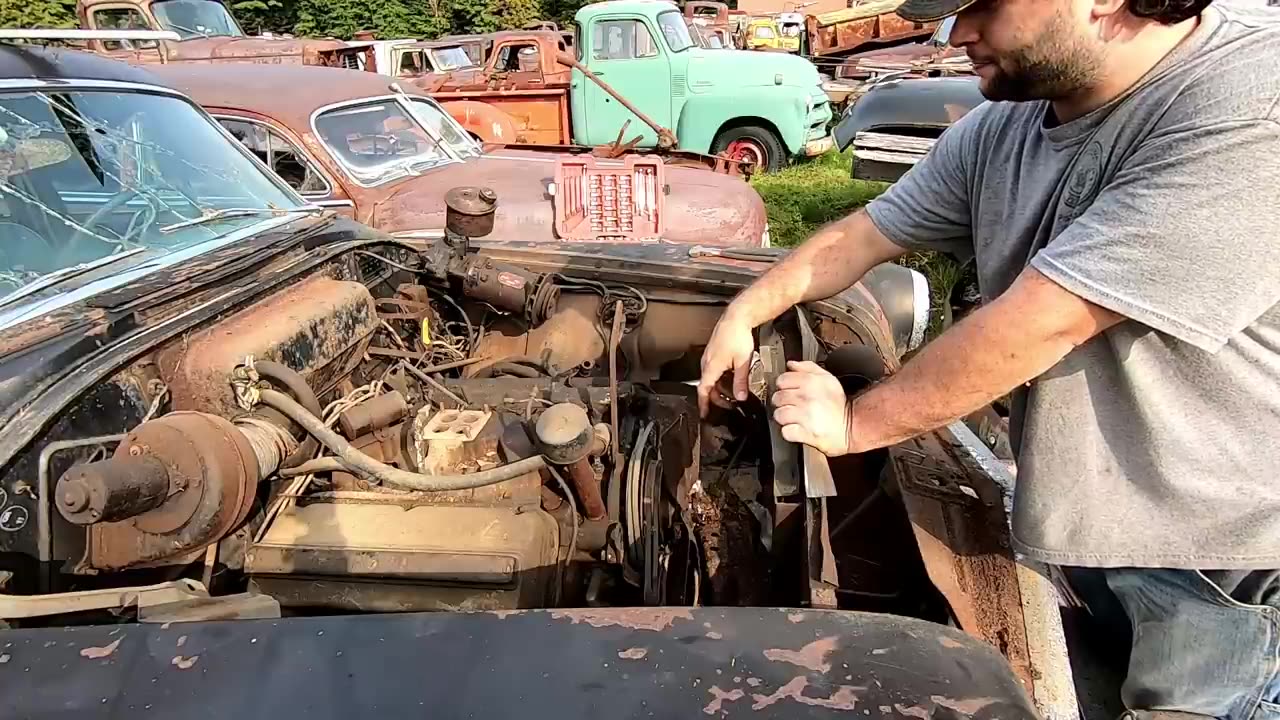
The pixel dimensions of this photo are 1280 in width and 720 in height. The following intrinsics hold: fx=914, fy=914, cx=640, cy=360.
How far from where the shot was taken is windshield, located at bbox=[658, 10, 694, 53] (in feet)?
33.5

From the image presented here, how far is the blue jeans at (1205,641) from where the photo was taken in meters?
1.47

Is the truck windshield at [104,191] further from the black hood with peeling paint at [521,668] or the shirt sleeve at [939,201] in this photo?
the shirt sleeve at [939,201]

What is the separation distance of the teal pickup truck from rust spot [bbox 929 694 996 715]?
8973 mm

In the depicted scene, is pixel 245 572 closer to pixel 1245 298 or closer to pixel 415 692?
pixel 415 692

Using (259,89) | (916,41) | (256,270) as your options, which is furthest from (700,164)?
(916,41)

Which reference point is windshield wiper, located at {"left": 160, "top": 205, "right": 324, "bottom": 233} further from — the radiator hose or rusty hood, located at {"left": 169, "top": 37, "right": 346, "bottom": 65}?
rusty hood, located at {"left": 169, "top": 37, "right": 346, "bottom": 65}

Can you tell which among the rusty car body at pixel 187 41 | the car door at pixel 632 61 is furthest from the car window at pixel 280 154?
the car door at pixel 632 61

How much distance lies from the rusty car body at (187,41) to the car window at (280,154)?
168 inches

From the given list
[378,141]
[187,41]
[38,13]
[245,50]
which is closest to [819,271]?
[378,141]

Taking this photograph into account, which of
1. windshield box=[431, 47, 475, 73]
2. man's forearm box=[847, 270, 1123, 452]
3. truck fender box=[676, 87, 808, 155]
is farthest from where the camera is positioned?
windshield box=[431, 47, 475, 73]

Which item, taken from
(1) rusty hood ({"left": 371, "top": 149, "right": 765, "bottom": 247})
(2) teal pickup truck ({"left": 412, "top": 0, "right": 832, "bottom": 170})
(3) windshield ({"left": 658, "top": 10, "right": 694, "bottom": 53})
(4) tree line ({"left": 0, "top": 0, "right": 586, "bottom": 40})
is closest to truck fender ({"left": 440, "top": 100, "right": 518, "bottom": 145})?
(2) teal pickup truck ({"left": 412, "top": 0, "right": 832, "bottom": 170})

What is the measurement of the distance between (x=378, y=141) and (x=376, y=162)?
0.22 m

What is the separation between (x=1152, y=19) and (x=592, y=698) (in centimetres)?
121

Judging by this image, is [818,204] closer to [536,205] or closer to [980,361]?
[536,205]
